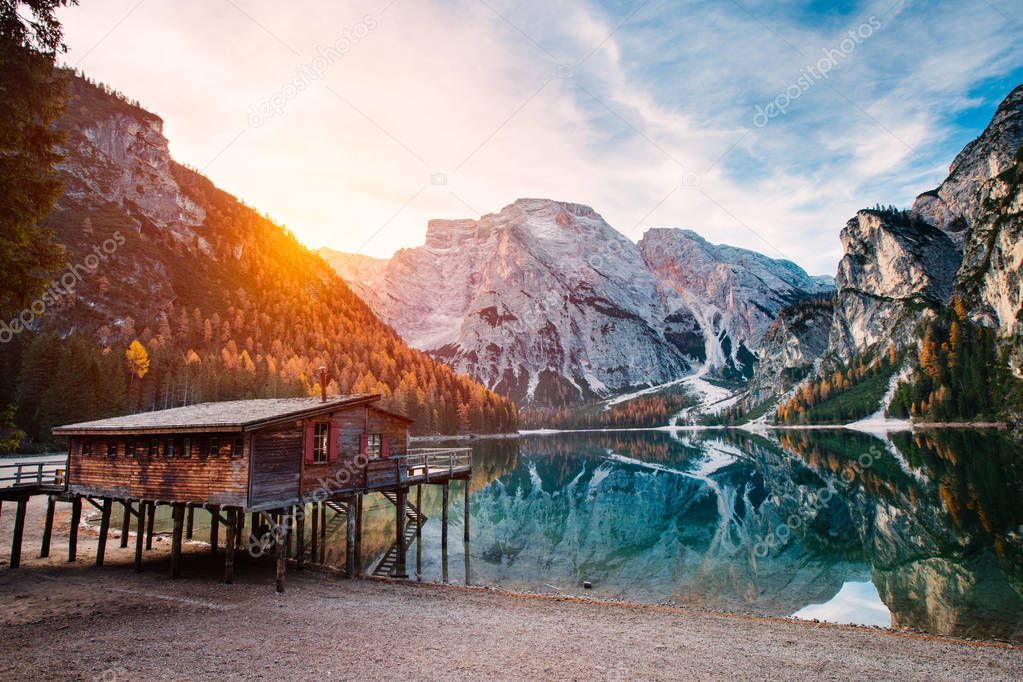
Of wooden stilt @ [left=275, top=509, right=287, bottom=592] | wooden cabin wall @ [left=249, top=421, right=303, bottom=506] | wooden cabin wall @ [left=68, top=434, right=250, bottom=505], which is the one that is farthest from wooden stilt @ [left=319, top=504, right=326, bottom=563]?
wooden stilt @ [left=275, top=509, right=287, bottom=592]

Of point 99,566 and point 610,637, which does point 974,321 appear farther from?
point 99,566

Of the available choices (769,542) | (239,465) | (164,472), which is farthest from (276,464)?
(769,542)

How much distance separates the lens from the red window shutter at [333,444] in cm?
2764

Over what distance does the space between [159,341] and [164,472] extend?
108 m

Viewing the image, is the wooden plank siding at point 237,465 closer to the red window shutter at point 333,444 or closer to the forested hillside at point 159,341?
the red window shutter at point 333,444

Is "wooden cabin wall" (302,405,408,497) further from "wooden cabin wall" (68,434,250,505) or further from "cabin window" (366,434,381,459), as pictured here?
"wooden cabin wall" (68,434,250,505)

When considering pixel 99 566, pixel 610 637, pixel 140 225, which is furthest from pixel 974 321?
pixel 140 225

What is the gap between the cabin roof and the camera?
78.5 ft

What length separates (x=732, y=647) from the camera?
1770cm

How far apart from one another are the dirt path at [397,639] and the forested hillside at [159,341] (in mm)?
72661

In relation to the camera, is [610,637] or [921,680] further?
[610,637]

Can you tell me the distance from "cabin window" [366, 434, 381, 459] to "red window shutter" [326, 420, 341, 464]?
2.47 m

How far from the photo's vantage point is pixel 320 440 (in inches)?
1080

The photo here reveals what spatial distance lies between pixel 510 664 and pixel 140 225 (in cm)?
21793
